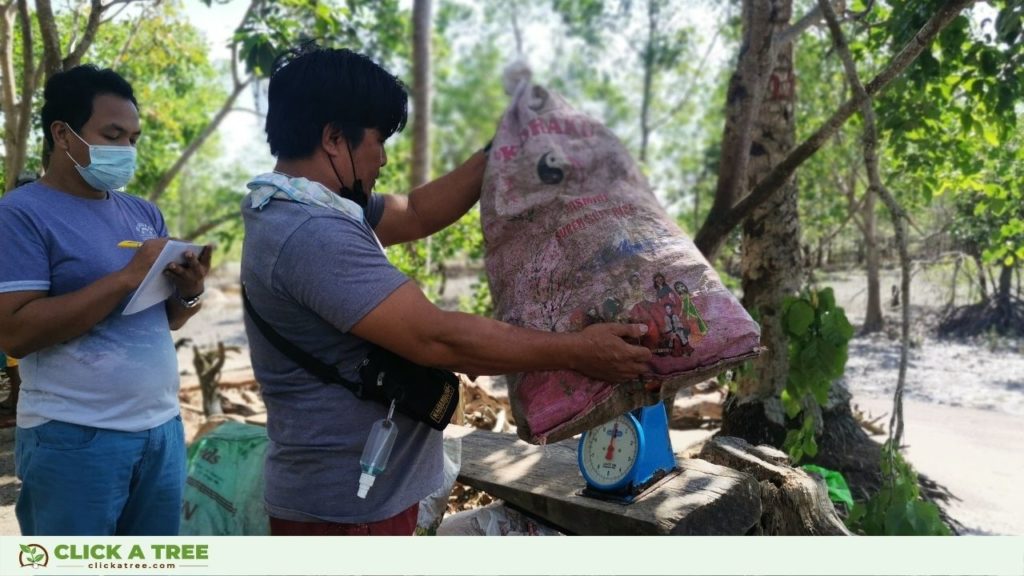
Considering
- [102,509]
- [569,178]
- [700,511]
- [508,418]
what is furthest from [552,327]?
[508,418]

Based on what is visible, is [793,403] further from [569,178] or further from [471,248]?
[471,248]

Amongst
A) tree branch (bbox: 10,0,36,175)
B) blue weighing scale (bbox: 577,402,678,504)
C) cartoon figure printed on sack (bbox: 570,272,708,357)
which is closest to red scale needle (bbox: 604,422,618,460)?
blue weighing scale (bbox: 577,402,678,504)

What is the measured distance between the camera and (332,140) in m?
1.49

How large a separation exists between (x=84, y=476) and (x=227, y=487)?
2.96 feet

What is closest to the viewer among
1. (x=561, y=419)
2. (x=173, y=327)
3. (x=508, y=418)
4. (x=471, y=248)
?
(x=561, y=419)

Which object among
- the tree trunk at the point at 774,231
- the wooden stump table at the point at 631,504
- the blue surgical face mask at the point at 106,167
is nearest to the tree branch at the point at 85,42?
the blue surgical face mask at the point at 106,167

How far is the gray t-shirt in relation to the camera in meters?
1.31

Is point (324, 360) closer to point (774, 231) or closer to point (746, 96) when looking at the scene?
point (746, 96)

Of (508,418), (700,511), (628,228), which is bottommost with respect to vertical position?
(508,418)

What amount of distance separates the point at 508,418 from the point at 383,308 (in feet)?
11.1

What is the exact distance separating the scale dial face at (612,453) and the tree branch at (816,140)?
894 millimetres

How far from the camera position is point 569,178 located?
161cm

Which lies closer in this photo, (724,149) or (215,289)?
(724,149)

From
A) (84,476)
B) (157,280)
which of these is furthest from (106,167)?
(84,476)
